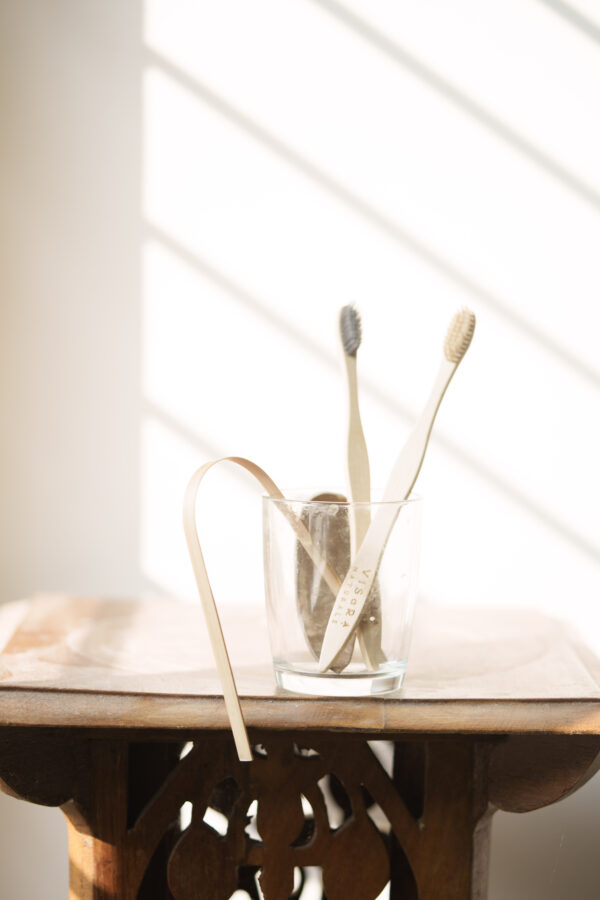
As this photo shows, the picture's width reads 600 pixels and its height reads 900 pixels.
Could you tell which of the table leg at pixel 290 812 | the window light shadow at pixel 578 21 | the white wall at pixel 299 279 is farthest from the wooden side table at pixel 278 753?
the window light shadow at pixel 578 21

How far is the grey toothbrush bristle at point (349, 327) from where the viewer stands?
0.79 m

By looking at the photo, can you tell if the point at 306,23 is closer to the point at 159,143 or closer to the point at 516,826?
the point at 159,143

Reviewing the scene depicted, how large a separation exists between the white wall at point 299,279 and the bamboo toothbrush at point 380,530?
56cm

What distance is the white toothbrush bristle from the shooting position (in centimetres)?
71

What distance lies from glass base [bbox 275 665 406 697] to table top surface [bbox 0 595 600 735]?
0.04 ft

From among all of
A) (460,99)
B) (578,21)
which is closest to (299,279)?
(460,99)

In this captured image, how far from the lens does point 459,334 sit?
2.34 ft

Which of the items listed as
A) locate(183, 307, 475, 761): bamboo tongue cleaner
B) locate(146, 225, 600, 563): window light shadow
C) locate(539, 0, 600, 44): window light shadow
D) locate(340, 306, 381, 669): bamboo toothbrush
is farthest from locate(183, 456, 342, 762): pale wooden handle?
locate(539, 0, 600, 44): window light shadow

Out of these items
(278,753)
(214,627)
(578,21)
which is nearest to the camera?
(214,627)

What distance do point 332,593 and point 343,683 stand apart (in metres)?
0.07

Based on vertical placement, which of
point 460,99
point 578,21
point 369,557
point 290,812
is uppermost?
point 578,21

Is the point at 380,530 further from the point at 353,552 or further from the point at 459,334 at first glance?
the point at 459,334

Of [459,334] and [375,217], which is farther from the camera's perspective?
[375,217]

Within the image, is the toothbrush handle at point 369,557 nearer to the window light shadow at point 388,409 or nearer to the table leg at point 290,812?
the table leg at point 290,812
